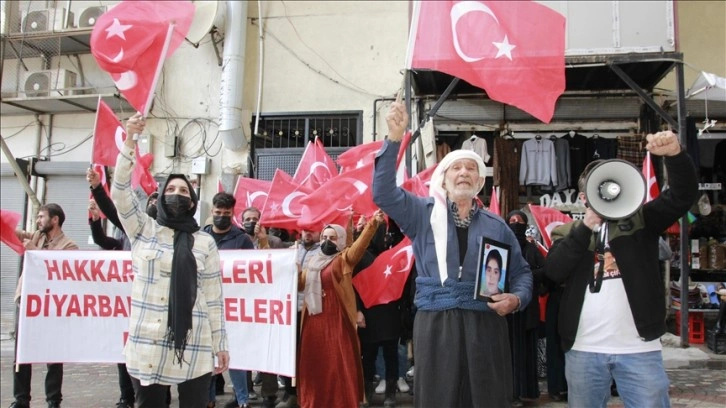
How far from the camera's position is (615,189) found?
11.1 feet

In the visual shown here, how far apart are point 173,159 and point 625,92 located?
802 centimetres

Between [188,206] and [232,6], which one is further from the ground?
[232,6]

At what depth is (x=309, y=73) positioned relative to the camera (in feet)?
36.2

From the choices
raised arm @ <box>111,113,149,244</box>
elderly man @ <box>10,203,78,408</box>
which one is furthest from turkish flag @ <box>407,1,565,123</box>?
elderly man @ <box>10,203,78,408</box>

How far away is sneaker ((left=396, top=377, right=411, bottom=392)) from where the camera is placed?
6.76 metres

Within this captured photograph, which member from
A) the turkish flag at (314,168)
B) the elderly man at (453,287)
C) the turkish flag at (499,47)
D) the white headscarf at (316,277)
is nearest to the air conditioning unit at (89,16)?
the turkish flag at (314,168)

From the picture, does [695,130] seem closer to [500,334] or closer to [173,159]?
[500,334]

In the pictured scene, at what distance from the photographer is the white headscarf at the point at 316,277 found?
5.52 metres

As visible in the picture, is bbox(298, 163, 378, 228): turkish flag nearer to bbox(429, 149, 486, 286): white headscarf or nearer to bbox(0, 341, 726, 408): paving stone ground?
bbox(0, 341, 726, 408): paving stone ground

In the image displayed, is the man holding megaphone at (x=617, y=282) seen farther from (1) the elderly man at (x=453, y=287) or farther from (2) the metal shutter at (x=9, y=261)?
(2) the metal shutter at (x=9, y=261)

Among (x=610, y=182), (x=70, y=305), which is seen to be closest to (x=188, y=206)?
(x=610, y=182)

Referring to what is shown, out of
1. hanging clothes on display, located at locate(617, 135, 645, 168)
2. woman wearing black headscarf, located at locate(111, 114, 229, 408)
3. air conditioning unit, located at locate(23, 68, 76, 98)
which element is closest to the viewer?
woman wearing black headscarf, located at locate(111, 114, 229, 408)

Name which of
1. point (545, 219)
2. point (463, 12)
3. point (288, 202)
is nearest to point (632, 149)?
point (545, 219)

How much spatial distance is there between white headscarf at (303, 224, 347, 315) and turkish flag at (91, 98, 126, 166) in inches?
83.6
